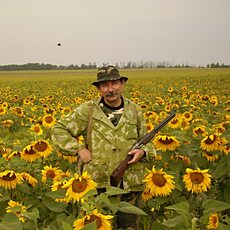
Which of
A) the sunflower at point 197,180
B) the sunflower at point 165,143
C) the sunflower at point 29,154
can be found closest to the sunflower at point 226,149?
the sunflower at point 165,143

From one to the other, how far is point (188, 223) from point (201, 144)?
1820 mm

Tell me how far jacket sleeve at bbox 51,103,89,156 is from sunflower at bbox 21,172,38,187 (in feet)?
1.19

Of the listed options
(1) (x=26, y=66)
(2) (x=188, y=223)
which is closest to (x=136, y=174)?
(2) (x=188, y=223)

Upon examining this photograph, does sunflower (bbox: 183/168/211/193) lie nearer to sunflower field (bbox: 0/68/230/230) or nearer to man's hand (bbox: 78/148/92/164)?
sunflower field (bbox: 0/68/230/230)

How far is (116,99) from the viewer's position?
12.3ft

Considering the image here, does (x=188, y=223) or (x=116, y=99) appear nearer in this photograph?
(x=188, y=223)

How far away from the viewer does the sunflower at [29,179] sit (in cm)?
359

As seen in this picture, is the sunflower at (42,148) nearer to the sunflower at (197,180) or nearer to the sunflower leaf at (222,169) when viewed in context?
the sunflower at (197,180)

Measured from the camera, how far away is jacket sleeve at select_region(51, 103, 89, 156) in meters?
3.80

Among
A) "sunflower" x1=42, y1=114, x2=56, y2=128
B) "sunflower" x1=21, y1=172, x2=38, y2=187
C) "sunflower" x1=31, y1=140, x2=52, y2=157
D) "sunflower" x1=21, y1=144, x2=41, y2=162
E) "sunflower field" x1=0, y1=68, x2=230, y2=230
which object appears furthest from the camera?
"sunflower" x1=42, y1=114, x2=56, y2=128

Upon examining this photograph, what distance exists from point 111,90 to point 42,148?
3.10 feet

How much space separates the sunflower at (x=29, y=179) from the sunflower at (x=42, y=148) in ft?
1.55

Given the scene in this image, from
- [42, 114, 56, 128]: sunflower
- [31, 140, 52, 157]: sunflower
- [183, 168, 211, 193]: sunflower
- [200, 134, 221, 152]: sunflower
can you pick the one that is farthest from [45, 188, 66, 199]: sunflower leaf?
[42, 114, 56, 128]: sunflower

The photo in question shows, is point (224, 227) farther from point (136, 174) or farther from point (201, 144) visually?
point (201, 144)
